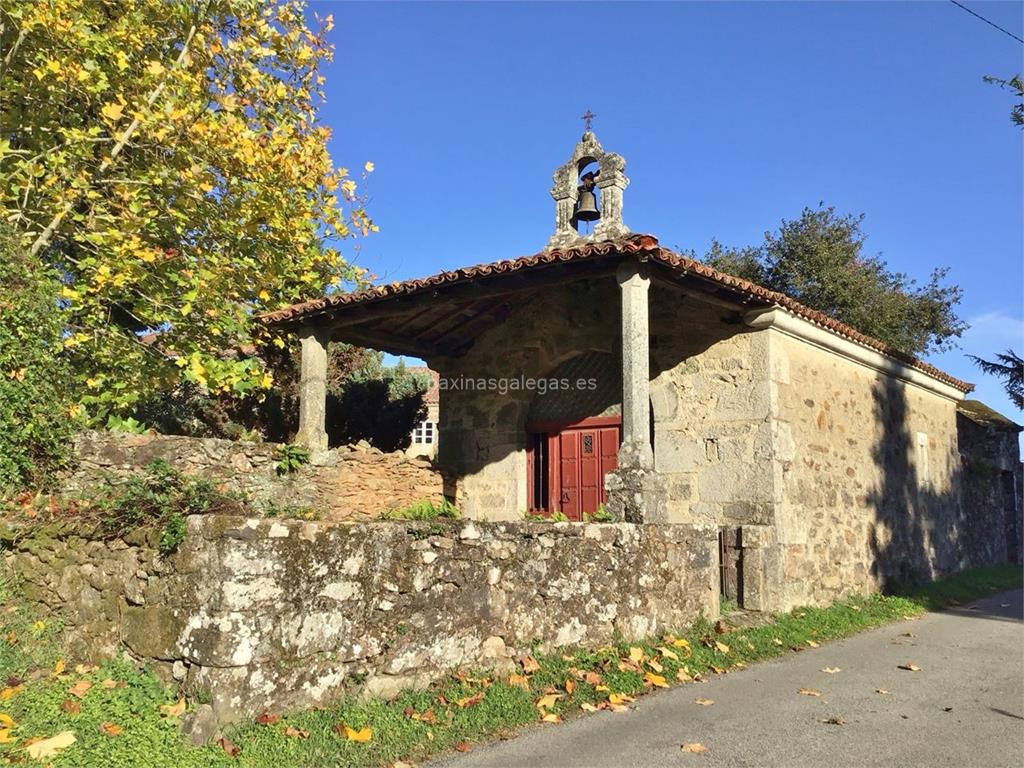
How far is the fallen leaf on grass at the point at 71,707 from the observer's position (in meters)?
3.85

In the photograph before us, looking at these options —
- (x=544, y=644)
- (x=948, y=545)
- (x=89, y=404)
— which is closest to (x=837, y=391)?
(x=948, y=545)

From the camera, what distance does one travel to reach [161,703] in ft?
12.7

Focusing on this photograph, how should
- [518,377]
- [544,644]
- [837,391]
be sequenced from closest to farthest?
[544,644] < [837,391] < [518,377]

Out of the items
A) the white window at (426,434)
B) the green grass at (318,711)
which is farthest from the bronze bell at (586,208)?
the white window at (426,434)

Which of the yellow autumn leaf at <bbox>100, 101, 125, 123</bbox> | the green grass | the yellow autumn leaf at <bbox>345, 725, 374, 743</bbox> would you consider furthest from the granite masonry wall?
the yellow autumn leaf at <bbox>100, 101, 125, 123</bbox>

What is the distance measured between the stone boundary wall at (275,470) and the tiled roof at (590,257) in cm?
173

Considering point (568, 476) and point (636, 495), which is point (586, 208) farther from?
point (636, 495)

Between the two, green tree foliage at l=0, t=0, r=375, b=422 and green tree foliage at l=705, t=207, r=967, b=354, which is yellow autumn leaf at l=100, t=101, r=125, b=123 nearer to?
green tree foliage at l=0, t=0, r=375, b=422

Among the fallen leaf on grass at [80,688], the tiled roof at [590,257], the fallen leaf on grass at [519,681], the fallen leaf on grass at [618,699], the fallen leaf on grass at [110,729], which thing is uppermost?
the tiled roof at [590,257]

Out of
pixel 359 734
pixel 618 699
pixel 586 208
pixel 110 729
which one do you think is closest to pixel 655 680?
pixel 618 699

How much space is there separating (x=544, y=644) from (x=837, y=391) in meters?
6.26

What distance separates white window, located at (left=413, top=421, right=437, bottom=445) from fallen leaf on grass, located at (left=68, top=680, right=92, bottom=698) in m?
25.1

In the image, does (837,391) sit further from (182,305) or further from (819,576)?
(182,305)

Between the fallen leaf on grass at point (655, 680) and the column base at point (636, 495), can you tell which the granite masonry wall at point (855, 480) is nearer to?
the column base at point (636, 495)
